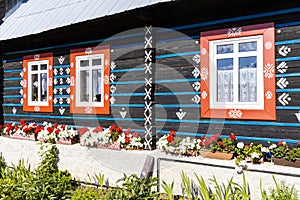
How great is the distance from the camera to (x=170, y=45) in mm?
5684

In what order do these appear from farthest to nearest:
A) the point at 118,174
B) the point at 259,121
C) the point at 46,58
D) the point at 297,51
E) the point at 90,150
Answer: the point at 46,58 → the point at 90,150 → the point at 118,174 → the point at 259,121 → the point at 297,51

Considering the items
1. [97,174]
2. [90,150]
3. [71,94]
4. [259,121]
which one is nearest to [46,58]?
[71,94]

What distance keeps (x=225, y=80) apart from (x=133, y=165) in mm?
2077

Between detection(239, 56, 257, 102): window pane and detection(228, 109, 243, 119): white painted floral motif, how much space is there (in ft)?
0.59

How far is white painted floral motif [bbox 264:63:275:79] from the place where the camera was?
4.62 meters

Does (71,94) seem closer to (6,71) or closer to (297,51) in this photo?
(6,71)

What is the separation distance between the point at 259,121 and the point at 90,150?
10.0ft

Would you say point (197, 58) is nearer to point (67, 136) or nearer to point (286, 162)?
point (286, 162)

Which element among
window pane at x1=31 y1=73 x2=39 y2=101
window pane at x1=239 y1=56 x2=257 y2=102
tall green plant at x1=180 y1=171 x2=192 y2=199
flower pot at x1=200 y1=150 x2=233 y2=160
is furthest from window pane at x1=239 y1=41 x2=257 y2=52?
window pane at x1=31 y1=73 x2=39 y2=101

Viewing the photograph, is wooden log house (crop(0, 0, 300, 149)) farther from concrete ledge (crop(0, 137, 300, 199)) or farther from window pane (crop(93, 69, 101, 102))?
concrete ledge (crop(0, 137, 300, 199))

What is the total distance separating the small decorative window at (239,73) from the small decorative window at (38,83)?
386 cm

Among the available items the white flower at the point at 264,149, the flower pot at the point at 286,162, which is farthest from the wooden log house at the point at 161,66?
the flower pot at the point at 286,162

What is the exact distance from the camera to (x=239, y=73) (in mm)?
4918

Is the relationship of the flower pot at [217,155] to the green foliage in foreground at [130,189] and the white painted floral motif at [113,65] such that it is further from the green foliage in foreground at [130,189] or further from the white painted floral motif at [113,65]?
the white painted floral motif at [113,65]
